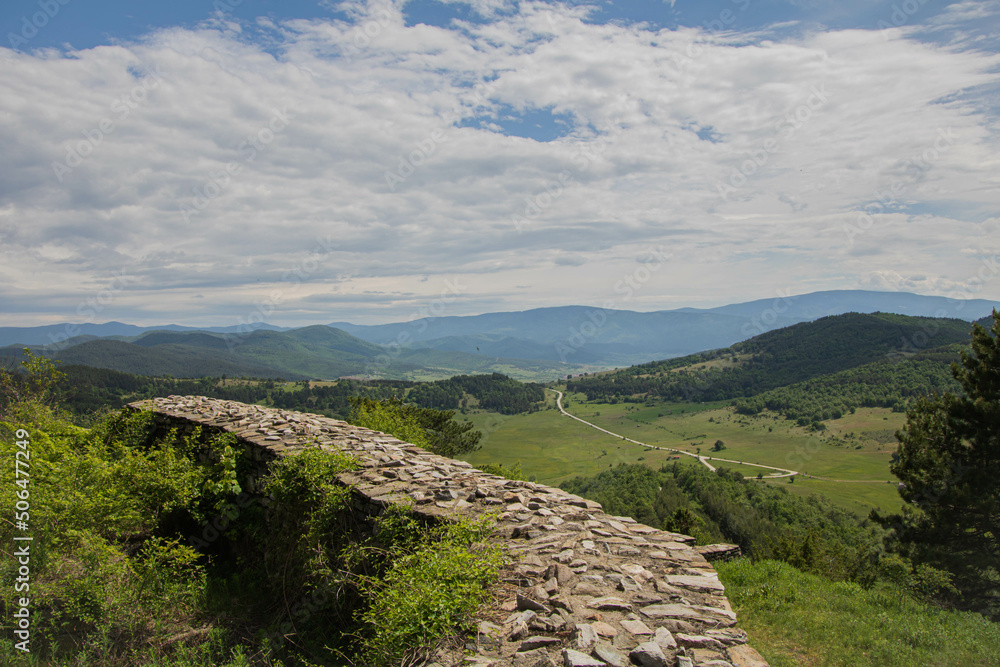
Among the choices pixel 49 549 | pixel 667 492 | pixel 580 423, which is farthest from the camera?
pixel 580 423

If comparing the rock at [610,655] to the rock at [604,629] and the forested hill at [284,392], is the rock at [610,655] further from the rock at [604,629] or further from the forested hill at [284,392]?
the forested hill at [284,392]

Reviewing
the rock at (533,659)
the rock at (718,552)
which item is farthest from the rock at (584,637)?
the rock at (718,552)

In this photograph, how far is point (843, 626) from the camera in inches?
277

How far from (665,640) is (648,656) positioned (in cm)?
39

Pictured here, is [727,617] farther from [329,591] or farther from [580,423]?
Result: [580,423]

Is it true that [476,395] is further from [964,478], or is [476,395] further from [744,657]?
[744,657]

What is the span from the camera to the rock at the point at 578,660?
3455 millimetres

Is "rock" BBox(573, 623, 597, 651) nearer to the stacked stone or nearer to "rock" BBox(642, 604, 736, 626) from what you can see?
the stacked stone

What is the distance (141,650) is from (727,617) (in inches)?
256

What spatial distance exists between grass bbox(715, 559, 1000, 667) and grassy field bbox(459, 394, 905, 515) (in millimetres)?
89875

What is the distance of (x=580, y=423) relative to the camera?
16888 cm

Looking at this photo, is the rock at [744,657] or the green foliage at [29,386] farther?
the green foliage at [29,386]

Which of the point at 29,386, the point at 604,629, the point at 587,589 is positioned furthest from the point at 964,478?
the point at 29,386

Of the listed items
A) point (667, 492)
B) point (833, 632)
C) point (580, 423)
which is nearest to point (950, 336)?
point (580, 423)
